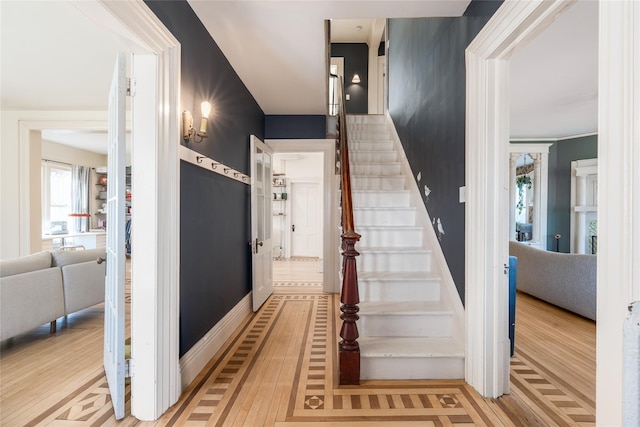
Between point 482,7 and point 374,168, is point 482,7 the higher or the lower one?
the higher one

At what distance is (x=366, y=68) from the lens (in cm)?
733

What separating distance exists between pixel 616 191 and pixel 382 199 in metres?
2.37

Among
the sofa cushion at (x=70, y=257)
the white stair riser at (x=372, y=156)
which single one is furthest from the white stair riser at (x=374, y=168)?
the sofa cushion at (x=70, y=257)

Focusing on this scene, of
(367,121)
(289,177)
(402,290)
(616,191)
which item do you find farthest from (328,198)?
(289,177)

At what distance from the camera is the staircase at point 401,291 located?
77.4 inches

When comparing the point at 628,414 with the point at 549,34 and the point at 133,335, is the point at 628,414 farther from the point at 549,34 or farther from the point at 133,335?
the point at 549,34

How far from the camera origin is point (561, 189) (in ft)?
18.9

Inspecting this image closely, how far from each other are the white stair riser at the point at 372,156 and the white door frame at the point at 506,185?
2129mm

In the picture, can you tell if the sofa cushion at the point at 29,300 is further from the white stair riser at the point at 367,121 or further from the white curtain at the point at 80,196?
the white curtain at the point at 80,196

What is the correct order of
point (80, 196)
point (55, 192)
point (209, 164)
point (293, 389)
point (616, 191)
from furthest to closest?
point (80, 196) < point (55, 192) < point (209, 164) < point (293, 389) < point (616, 191)

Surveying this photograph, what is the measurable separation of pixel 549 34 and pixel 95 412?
13.4ft

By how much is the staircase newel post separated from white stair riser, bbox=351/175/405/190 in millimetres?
1697

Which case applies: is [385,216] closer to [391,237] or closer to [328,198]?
[391,237]

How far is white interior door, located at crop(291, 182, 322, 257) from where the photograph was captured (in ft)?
25.5
